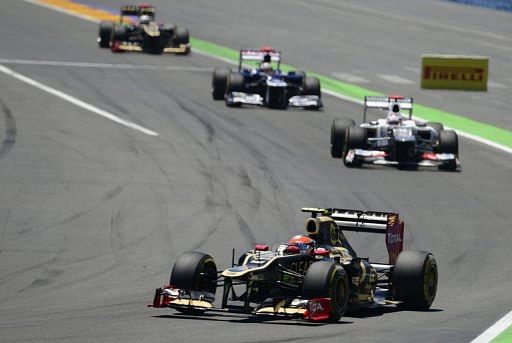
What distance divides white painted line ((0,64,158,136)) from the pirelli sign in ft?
46.0

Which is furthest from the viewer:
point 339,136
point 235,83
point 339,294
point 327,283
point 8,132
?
point 235,83

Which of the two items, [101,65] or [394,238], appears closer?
[394,238]

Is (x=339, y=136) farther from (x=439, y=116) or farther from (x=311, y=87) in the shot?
(x=439, y=116)

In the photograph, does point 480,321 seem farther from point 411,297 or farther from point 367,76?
point 367,76

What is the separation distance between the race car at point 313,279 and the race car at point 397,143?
1425 cm

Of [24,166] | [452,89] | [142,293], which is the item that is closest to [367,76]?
[452,89]

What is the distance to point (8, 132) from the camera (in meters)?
36.9

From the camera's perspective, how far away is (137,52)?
54.9 m

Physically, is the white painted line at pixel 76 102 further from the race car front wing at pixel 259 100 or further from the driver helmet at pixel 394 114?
the driver helmet at pixel 394 114

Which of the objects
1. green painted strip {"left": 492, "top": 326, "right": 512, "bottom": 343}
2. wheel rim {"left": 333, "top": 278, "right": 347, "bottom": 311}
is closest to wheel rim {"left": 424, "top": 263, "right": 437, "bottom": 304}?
wheel rim {"left": 333, "top": 278, "right": 347, "bottom": 311}

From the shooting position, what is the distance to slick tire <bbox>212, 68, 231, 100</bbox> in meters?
43.9

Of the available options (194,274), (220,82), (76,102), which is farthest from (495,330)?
(220,82)

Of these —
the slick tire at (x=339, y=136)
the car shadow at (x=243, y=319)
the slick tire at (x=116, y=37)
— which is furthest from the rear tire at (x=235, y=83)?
the car shadow at (x=243, y=319)

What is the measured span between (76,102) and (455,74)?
15468mm
